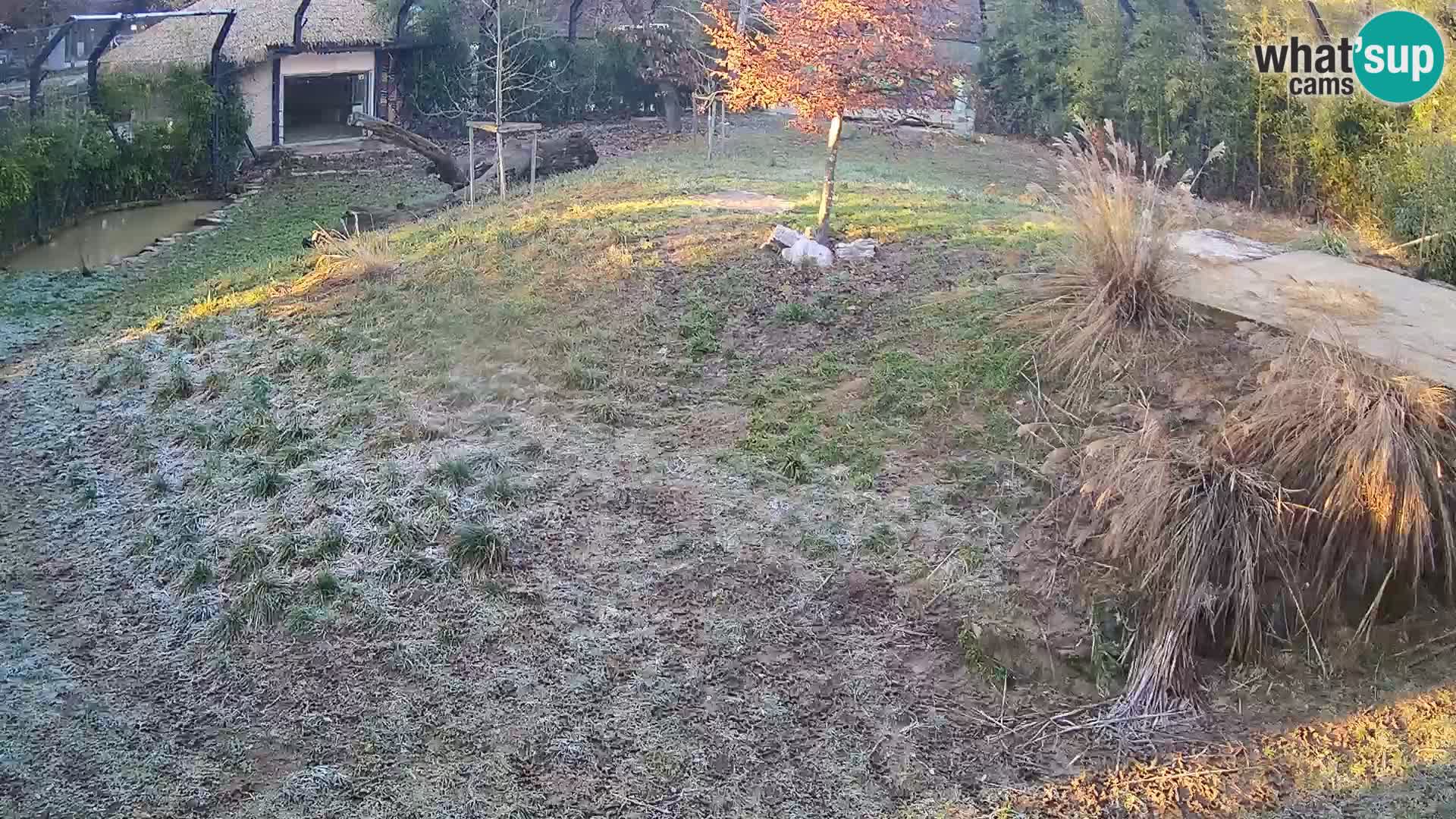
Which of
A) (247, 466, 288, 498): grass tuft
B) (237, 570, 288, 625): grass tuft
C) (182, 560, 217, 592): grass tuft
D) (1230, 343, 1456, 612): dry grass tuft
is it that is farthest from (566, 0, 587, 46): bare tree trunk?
(1230, 343, 1456, 612): dry grass tuft

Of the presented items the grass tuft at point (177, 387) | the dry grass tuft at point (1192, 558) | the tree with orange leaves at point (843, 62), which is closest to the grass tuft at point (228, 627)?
the grass tuft at point (177, 387)

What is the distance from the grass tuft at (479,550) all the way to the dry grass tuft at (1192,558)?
2.29 m

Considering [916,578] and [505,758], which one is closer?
[505,758]

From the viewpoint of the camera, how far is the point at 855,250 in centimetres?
759

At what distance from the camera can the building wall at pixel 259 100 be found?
1616cm

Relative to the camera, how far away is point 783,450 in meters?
5.46

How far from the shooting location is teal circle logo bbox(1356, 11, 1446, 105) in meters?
8.66

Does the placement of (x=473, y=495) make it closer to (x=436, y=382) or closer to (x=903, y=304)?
(x=436, y=382)

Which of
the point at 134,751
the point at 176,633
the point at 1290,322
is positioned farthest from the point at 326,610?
the point at 1290,322

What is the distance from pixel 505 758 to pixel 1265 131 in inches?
393

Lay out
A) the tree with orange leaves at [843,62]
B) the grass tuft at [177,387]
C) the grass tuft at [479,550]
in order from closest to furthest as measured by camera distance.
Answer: the grass tuft at [479,550] < the grass tuft at [177,387] < the tree with orange leaves at [843,62]

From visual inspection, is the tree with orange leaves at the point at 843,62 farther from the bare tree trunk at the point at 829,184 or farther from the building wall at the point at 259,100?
the building wall at the point at 259,100

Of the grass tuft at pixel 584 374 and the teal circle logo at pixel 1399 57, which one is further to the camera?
the teal circle logo at pixel 1399 57

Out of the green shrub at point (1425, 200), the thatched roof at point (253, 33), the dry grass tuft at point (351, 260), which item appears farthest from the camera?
the thatched roof at point (253, 33)
